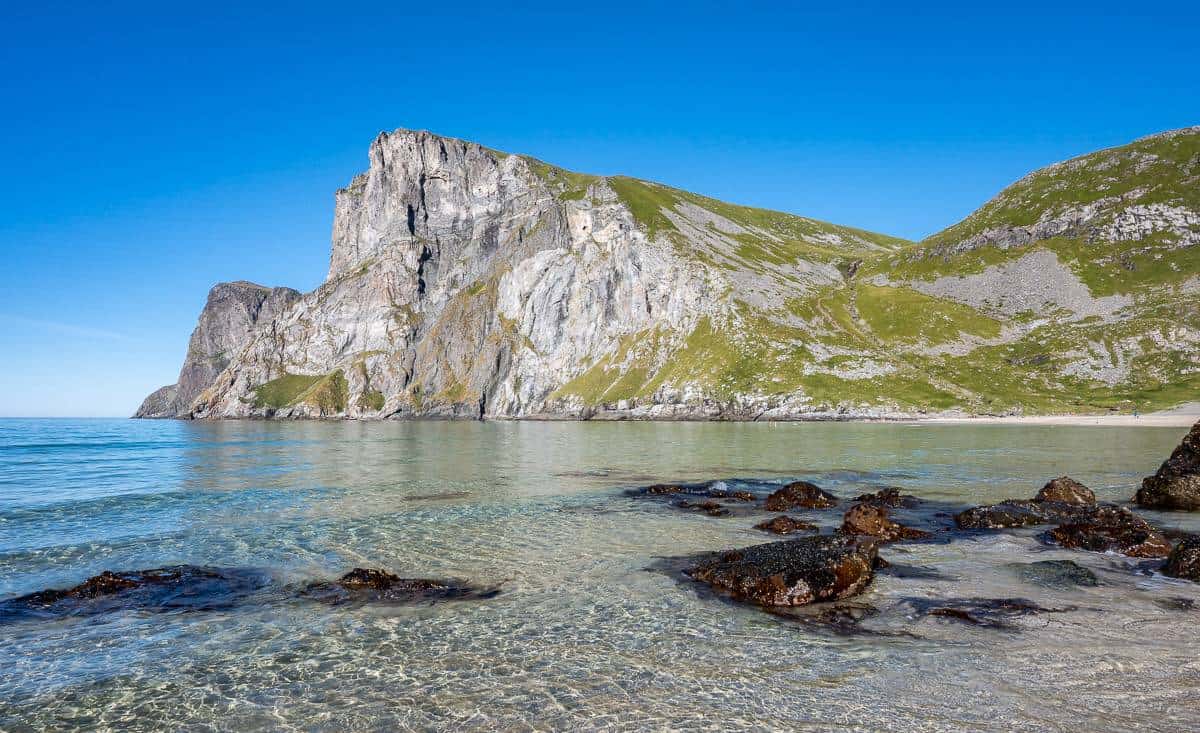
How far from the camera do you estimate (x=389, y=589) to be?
1941cm

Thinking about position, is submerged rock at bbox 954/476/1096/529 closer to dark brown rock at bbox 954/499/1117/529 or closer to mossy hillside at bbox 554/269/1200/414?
dark brown rock at bbox 954/499/1117/529

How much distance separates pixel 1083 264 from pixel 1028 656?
783ft

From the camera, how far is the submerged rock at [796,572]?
1752cm

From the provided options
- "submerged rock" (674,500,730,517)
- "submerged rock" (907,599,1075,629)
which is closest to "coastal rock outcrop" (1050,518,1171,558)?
"submerged rock" (907,599,1075,629)

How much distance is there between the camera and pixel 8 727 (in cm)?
1119

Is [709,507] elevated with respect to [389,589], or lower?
lower

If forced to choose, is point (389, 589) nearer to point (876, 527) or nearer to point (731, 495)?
point (876, 527)

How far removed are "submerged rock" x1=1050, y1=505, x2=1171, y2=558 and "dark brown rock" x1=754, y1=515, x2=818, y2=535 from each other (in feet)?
30.4

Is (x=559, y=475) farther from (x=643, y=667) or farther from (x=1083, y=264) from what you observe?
(x=1083, y=264)

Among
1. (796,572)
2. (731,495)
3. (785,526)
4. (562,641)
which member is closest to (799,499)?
(731,495)

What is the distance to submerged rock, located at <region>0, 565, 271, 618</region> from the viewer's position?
59.7 ft

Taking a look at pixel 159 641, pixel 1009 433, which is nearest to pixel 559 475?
pixel 159 641

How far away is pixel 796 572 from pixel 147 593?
20.0 m

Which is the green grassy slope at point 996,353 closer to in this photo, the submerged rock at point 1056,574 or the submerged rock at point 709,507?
the submerged rock at point 709,507
